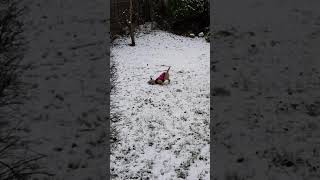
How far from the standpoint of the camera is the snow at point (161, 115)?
903cm

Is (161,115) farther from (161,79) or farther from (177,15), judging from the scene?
(177,15)

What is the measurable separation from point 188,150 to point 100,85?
8.48ft

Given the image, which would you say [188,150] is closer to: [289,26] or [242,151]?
[242,151]

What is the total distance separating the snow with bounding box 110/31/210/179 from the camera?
903 centimetres

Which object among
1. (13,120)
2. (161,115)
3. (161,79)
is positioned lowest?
(161,115)

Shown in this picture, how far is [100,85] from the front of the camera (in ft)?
28.5

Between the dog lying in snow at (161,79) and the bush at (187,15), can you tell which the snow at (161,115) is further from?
the bush at (187,15)

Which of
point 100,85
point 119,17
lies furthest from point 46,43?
point 119,17

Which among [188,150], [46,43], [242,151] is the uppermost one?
[46,43]

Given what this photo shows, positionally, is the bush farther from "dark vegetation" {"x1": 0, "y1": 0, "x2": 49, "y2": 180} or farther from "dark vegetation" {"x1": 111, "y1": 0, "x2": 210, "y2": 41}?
"dark vegetation" {"x1": 0, "y1": 0, "x2": 49, "y2": 180}

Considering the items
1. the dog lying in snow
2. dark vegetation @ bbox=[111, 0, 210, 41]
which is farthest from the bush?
the dog lying in snow

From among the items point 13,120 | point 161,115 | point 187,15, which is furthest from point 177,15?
point 13,120

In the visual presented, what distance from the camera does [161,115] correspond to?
11.6 meters

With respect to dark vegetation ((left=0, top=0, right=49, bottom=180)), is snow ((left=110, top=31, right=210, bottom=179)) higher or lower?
lower
